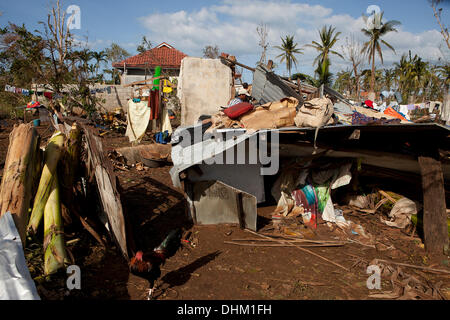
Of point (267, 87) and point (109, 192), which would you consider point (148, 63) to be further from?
point (109, 192)

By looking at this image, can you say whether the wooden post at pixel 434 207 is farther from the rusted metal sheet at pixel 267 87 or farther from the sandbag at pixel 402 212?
the rusted metal sheet at pixel 267 87

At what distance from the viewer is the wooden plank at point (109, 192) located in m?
3.59

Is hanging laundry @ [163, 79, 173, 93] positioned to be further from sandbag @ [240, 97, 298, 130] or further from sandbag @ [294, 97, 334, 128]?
sandbag @ [294, 97, 334, 128]

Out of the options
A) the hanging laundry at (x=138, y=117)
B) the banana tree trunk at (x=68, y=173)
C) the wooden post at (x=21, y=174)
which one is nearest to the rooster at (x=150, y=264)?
the wooden post at (x=21, y=174)

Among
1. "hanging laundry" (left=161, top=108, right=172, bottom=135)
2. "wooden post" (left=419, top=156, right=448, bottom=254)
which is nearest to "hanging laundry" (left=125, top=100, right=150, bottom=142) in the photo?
"hanging laundry" (left=161, top=108, right=172, bottom=135)

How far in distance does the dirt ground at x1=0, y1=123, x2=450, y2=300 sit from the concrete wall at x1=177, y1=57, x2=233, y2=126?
13.2 ft

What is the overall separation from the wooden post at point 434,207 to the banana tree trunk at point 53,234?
5269 mm

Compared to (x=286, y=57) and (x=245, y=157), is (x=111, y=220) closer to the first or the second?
(x=245, y=157)

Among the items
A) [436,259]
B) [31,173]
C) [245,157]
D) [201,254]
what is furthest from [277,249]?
[31,173]

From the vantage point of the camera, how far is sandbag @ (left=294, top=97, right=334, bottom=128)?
171 inches

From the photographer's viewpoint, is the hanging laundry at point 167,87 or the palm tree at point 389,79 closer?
the hanging laundry at point 167,87
